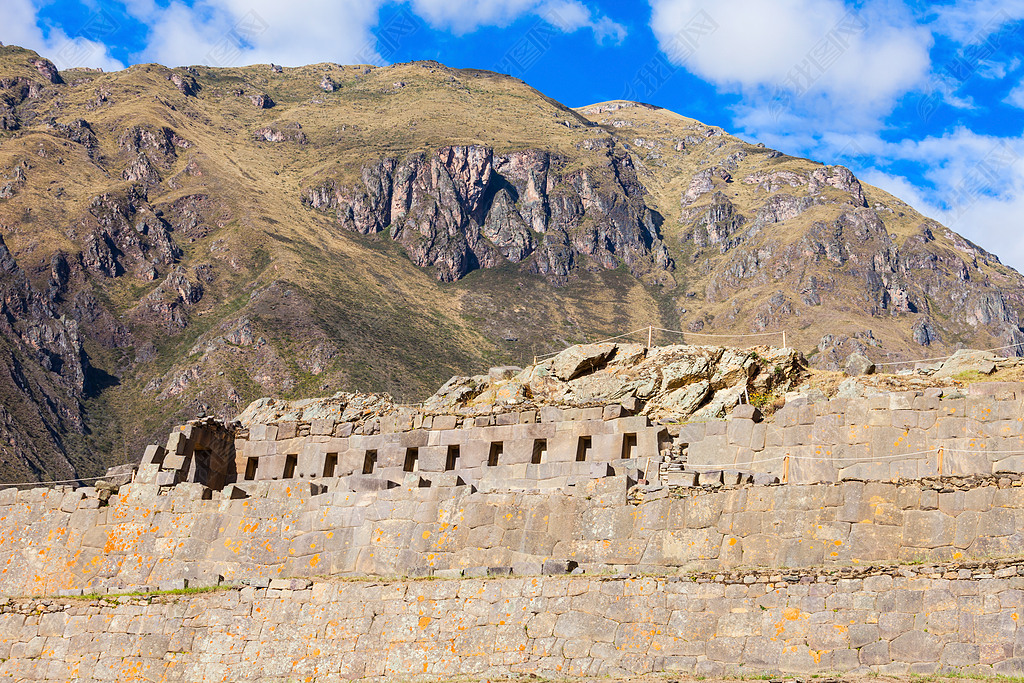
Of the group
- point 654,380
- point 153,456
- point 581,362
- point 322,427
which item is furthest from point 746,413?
point 153,456

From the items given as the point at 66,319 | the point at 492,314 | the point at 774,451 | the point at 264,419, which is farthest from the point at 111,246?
the point at 774,451

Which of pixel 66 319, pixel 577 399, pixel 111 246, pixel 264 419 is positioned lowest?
pixel 264 419

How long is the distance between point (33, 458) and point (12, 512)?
7557 cm

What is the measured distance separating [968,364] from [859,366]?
3.20m

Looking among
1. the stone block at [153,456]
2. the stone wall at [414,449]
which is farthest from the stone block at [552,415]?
A: the stone block at [153,456]

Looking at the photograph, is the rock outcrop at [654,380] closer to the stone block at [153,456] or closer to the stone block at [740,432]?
the stone block at [740,432]

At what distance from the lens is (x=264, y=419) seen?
31328 mm

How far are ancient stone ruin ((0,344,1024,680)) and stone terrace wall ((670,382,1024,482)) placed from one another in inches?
1.8

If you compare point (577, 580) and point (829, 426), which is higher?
point (829, 426)

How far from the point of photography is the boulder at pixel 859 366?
26.2 m

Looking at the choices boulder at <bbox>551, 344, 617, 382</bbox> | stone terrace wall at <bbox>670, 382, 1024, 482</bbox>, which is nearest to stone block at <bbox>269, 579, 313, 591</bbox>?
stone terrace wall at <bbox>670, 382, 1024, 482</bbox>

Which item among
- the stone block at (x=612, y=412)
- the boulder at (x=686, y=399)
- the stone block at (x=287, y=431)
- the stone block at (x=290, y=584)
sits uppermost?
the boulder at (x=686, y=399)

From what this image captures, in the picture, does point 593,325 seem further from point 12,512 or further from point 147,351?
point 12,512

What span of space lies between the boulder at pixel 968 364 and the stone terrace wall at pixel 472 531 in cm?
918
